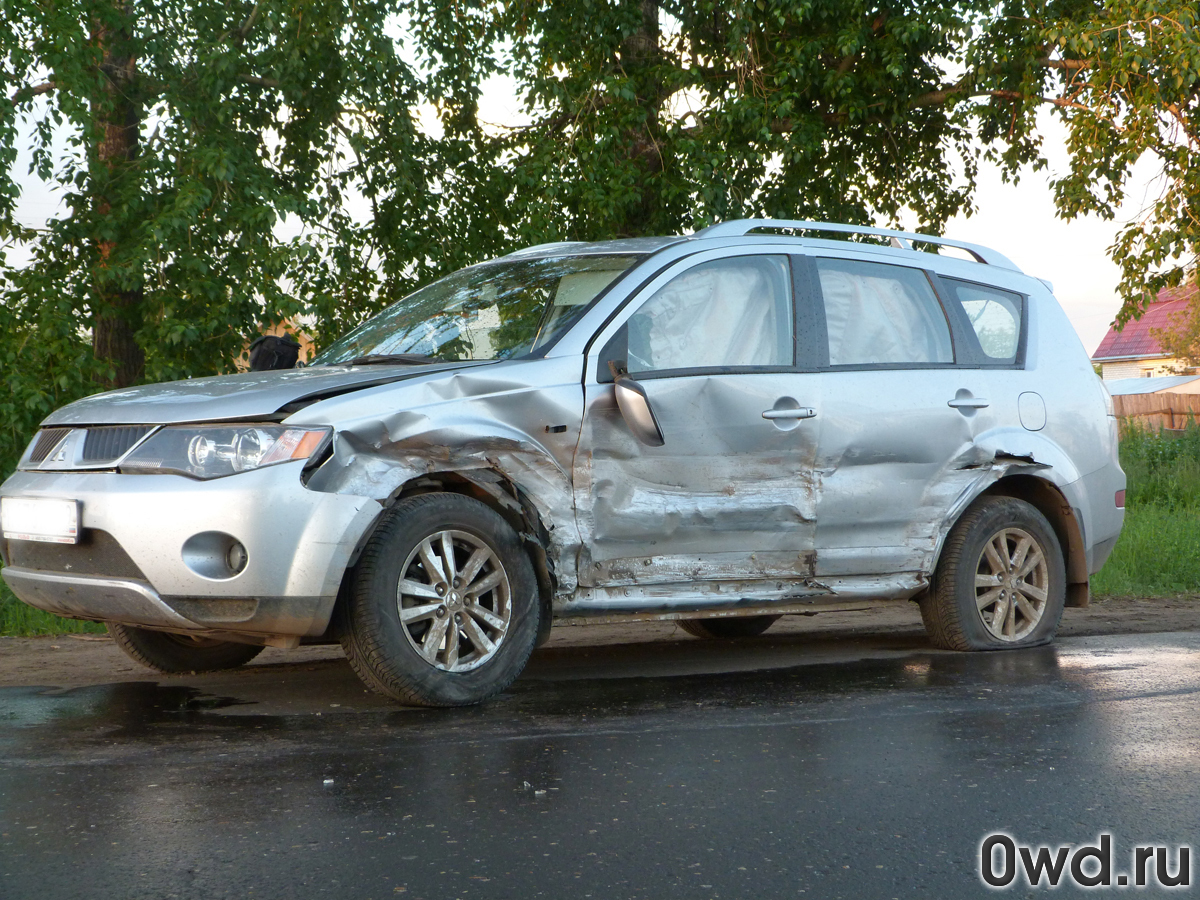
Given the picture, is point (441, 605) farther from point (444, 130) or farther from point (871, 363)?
point (444, 130)

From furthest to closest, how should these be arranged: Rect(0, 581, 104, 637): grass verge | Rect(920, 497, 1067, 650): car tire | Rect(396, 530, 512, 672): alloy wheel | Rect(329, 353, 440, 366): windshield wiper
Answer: Rect(0, 581, 104, 637): grass verge
Rect(920, 497, 1067, 650): car tire
Rect(329, 353, 440, 366): windshield wiper
Rect(396, 530, 512, 672): alloy wheel

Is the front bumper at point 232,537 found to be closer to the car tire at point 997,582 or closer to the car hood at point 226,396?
the car hood at point 226,396

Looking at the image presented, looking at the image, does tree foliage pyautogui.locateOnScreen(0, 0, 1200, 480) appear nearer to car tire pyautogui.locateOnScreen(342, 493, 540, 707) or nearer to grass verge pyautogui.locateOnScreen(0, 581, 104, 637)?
grass verge pyautogui.locateOnScreen(0, 581, 104, 637)

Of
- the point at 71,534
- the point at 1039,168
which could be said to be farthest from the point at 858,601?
the point at 1039,168

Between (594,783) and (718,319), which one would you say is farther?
(718,319)

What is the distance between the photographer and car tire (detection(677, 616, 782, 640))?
306 inches

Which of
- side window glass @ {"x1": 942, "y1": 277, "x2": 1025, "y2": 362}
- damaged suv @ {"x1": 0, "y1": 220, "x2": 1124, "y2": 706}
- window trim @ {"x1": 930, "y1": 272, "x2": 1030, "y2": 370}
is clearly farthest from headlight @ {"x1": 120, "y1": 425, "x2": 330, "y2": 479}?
side window glass @ {"x1": 942, "y1": 277, "x2": 1025, "y2": 362}

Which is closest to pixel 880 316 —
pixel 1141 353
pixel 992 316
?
pixel 992 316

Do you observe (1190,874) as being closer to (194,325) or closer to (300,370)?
(300,370)

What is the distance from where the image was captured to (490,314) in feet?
19.6

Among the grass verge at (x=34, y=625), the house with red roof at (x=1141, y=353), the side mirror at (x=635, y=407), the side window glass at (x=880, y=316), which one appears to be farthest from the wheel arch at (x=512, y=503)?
the house with red roof at (x=1141, y=353)

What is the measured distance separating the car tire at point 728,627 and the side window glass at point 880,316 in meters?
1.95

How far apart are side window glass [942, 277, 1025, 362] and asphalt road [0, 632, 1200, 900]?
1.67 m

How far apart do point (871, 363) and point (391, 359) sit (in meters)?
2.20
